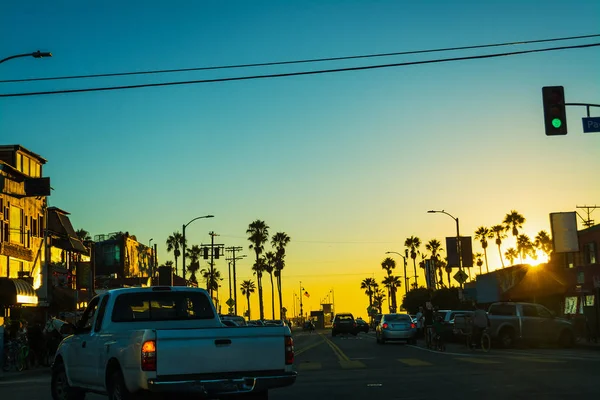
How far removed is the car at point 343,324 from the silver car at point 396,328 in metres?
23.9

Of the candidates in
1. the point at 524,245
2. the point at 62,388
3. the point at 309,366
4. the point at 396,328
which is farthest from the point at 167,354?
the point at 524,245

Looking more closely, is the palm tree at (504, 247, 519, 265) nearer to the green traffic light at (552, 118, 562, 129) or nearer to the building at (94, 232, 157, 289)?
the building at (94, 232, 157, 289)

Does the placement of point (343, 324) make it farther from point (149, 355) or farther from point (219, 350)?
point (149, 355)

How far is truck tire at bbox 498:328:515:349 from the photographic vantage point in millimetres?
34406

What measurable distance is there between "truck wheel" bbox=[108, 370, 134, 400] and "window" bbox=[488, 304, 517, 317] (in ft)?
87.8

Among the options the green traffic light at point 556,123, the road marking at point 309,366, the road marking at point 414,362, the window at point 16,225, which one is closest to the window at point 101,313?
the road marking at point 309,366

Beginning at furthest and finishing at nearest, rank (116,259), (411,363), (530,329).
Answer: (116,259)
(530,329)
(411,363)

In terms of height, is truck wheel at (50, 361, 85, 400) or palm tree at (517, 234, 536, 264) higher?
palm tree at (517, 234, 536, 264)

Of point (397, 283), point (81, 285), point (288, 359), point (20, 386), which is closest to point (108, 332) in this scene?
point (288, 359)

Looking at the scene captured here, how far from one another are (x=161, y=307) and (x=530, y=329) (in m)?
25.0

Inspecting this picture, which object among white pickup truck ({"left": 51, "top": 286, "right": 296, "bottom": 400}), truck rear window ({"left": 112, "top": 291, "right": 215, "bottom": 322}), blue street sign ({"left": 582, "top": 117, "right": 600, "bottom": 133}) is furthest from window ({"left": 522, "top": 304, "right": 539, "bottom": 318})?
white pickup truck ({"left": 51, "top": 286, "right": 296, "bottom": 400})

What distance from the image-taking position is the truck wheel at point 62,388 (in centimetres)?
1301

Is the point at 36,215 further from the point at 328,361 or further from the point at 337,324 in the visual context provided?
the point at 328,361

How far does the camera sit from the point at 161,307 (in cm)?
1257
